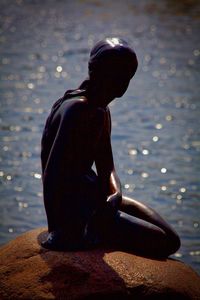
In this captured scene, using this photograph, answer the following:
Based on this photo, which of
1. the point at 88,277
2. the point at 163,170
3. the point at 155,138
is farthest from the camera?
the point at 155,138

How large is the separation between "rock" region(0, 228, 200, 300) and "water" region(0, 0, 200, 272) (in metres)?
3.93

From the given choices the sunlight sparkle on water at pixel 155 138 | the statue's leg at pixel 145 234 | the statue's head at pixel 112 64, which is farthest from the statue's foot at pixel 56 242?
the sunlight sparkle on water at pixel 155 138

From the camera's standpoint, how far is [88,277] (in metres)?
6.11

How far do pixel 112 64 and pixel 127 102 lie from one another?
1137cm

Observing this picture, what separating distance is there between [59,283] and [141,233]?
0.89m

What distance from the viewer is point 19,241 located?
668 centimetres

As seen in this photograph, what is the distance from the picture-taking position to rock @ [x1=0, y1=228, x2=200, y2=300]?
6066 mm

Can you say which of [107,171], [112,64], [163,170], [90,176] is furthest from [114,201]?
[163,170]

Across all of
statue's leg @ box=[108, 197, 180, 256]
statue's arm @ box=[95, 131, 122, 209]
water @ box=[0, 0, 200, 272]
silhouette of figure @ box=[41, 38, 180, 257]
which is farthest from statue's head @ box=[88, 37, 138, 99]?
water @ box=[0, 0, 200, 272]

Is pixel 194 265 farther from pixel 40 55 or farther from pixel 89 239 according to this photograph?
pixel 40 55

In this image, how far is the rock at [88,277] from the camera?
19.9 feet

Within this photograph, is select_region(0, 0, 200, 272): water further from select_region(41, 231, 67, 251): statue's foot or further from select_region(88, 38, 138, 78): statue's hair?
select_region(88, 38, 138, 78): statue's hair

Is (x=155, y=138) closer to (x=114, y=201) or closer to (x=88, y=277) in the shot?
(x=114, y=201)

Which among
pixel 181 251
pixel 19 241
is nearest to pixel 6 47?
pixel 181 251
